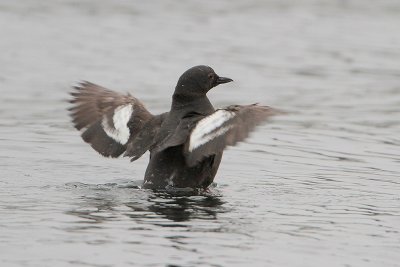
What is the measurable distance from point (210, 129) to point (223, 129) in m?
0.14

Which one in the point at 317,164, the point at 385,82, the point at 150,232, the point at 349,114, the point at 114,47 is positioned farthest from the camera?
the point at 114,47

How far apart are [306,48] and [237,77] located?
3.35 m

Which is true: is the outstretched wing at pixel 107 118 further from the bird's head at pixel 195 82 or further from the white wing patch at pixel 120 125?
the bird's head at pixel 195 82

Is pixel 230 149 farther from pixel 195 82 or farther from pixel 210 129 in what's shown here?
pixel 210 129

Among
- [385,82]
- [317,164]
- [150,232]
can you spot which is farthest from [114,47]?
[150,232]

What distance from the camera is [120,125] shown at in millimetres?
11383

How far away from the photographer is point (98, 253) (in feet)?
27.6

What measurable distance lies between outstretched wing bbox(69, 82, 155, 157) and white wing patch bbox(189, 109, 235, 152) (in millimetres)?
980

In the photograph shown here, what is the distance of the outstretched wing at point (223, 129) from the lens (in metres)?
10.1

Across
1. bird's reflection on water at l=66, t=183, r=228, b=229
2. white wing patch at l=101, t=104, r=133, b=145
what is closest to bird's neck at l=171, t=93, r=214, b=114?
white wing patch at l=101, t=104, r=133, b=145

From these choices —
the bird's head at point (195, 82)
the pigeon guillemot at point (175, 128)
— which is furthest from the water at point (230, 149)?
the bird's head at point (195, 82)

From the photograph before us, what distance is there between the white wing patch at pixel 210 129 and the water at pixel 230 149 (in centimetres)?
56

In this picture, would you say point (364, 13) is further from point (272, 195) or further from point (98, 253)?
point (98, 253)

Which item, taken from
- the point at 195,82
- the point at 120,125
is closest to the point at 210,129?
the point at 195,82
